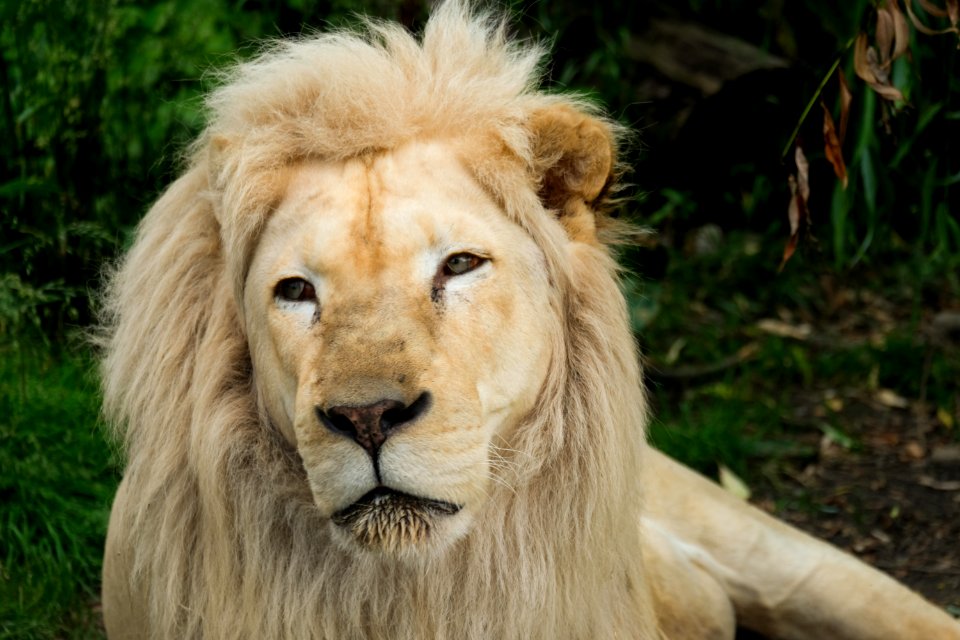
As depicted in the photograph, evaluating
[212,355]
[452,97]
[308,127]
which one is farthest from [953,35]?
[212,355]

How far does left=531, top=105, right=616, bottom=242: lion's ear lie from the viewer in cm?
248

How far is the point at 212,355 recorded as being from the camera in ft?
8.41

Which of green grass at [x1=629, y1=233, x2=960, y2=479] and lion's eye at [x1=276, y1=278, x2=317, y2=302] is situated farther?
green grass at [x1=629, y1=233, x2=960, y2=479]

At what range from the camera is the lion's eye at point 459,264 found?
2320mm

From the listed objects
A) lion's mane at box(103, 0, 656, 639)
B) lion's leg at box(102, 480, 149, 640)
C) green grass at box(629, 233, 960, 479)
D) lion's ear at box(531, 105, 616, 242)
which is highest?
lion's ear at box(531, 105, 616, 242)

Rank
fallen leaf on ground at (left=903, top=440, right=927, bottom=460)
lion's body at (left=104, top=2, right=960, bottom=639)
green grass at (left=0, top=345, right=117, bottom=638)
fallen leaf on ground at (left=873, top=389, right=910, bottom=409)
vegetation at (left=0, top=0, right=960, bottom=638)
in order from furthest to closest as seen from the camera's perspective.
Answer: fallen leaf on ground at (left=873, top=389, right=910, bottom=409)
fallen leaf on ground at (left=903, top=440, right=927, bottom=460)
vegetation at (left=0, top=0, right=960, bottom=638)
green grass at (left=0, top=345, right=117, bottom=638)
lion's body at (left=104, top=2, right=960, bottom=639)

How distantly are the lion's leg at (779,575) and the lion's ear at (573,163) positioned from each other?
3.50ft

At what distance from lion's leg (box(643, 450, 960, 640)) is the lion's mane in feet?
2.74

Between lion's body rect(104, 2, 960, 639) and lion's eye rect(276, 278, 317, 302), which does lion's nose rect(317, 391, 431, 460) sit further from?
lion's eye rect(276, 278, 317, 302)

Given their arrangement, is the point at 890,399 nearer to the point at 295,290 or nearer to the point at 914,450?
the point at 914,450

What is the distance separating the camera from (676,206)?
518cm

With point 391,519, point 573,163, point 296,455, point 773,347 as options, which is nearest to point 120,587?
point 296,455

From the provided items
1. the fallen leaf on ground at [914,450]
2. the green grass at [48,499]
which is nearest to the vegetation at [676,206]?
the green grass at [48,499]

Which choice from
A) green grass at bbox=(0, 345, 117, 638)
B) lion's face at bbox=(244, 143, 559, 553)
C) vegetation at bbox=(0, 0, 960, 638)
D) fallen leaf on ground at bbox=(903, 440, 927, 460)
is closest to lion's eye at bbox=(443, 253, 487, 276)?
lion's face at bbox=(244, 143, 559, 553)
